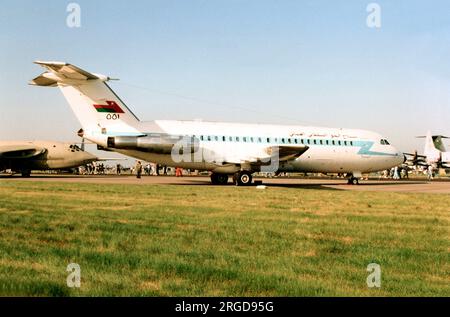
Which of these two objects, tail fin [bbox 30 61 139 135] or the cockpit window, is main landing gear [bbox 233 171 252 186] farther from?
the cockpit window

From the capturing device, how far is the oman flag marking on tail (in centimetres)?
2492

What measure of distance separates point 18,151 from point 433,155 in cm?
4996

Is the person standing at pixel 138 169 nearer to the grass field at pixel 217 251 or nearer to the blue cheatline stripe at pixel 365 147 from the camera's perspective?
the blue cheatline stripe at pixel 365 147

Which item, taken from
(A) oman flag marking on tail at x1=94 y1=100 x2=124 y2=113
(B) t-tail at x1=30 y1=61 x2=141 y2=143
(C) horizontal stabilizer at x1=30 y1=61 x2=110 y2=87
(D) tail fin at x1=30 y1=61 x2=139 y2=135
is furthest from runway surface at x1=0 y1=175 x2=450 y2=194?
(C) horizontal stabilizer at x1=30 y1=61 x2=110 y2=87

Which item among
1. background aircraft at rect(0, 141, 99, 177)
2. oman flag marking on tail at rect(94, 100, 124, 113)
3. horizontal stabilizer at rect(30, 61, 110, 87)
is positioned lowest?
background aircraft at rect(0, 141, 99, 177)

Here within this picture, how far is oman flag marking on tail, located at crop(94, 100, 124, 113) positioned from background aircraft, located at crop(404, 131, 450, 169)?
43.0m

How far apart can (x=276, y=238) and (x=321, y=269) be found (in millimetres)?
2188

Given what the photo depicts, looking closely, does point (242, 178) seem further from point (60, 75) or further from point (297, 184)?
point (60, 75)

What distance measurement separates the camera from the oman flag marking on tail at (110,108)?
24.9 meters

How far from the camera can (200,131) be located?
27312mm

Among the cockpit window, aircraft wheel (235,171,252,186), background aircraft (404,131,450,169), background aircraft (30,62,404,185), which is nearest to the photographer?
background aircraft (30,62,404,185)

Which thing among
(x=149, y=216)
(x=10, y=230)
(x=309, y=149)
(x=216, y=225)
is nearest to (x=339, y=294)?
(x=216, y=225)

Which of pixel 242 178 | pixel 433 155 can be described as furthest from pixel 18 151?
pixel 433 155
